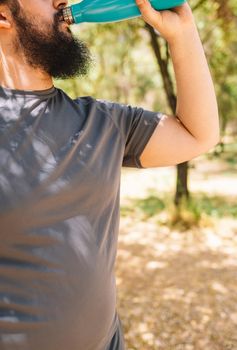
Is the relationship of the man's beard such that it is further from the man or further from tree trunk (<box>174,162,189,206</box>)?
tree trunk (<box>174,162,189,206</box>)

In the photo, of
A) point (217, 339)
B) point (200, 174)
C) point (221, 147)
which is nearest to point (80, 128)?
point (217, 339)

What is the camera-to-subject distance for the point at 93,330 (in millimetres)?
1282

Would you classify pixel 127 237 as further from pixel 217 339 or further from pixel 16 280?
pixel 16 280

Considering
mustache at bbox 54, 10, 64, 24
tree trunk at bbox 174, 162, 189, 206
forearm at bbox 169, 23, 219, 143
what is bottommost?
tree trunk at bbox 174, 162, 189, 206

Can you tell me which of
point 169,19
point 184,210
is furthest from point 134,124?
point 184,210

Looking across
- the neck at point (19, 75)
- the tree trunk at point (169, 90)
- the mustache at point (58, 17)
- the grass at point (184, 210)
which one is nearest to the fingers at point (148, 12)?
the mustache at point (58, 17)

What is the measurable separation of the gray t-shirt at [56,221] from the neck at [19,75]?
4cm

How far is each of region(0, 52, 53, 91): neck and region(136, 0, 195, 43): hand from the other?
15.1 inches

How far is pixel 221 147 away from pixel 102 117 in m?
18.4

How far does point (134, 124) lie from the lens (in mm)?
1451

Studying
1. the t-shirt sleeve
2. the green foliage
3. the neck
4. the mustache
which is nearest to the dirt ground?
the green foliage

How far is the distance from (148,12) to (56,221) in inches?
27.7

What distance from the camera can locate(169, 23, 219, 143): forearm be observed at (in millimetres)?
1405

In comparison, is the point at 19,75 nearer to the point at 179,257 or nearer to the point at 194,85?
the point at 194,85
